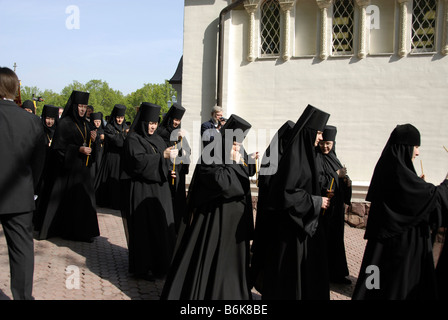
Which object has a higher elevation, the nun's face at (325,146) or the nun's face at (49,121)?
the nun's face at (49,121)

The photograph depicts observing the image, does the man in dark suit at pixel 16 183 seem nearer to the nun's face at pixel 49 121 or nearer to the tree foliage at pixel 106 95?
the nun's face at pixel 49 121

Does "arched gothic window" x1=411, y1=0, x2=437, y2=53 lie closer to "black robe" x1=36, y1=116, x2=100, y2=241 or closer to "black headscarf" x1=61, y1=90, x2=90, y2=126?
"black headscarf" x1=61, y1=90, x2=90, y2=126

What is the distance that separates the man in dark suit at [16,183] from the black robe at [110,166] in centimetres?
667

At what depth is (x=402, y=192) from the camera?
4.38m

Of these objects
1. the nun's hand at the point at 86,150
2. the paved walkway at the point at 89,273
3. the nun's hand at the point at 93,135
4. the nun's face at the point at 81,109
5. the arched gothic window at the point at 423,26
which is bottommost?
the paved walkway at the point at 89,273

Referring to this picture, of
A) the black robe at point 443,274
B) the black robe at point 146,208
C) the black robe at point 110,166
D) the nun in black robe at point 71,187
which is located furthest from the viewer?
the black robe at point 110,166

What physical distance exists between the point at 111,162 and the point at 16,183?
7402 millimetres

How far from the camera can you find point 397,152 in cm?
444

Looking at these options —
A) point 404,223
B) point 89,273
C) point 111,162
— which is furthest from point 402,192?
point 111,162

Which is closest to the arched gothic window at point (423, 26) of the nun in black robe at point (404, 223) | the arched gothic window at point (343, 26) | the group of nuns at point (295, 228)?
the arched gothic window at point (343, 26)

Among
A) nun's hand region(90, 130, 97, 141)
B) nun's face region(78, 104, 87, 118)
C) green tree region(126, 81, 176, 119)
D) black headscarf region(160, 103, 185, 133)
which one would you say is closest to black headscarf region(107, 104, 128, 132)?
black headscarf region(160, 103, 185, 133)

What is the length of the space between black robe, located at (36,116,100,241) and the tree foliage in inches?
2629

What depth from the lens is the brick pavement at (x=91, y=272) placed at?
5.55m

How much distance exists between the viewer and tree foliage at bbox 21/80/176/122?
81119 mm
